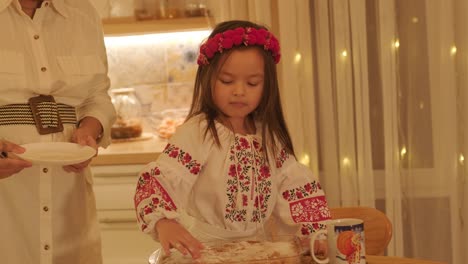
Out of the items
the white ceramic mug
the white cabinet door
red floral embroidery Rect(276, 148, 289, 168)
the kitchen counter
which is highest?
red floral embroidery Rect(276, 148, 289, 168)

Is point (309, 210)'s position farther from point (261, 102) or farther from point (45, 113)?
point (45, 113)

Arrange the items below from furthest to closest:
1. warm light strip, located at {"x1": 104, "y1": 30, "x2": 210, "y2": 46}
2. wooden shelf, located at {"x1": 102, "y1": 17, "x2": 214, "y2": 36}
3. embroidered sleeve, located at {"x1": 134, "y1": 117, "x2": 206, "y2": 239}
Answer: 1. warm light strip, located at {"x1": 104, "y1": 30, "x2": 210, "y2": 46}
2. wooden shelf, located at {"x1": 102, "y1": 17, "x2": 214, "y2": 36}
3. embroidered sleeve, located at {"x1": 134, "y1": 117, "x2": 206, "y2": 239}

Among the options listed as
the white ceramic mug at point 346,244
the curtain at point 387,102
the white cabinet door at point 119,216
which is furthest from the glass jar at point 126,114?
the white ceramic mug at point 346,244

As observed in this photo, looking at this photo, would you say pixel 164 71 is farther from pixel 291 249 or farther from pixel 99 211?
pixel 291 249

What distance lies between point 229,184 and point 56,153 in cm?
39

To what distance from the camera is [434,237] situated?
243 cm

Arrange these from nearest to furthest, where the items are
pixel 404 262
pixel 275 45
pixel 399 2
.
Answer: pixel 404 262, pixel 275 45, pixel 399 2

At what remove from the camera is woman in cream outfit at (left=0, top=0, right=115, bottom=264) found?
4.68 ft

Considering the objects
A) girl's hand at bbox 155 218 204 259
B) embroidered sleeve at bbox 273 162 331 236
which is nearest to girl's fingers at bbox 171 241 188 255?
girl's hand at bbox 155 218 204 259

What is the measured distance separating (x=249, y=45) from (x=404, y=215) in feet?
4.72

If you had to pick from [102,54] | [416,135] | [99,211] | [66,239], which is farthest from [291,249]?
[99,211]

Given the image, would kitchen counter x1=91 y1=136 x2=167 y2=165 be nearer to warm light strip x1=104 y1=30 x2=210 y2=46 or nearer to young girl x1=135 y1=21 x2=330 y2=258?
warm light strip x1=104 y1=30 x2=210 y2=46

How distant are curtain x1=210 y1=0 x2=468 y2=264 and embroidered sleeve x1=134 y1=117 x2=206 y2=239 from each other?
1.18m

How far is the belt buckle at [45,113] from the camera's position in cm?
143
